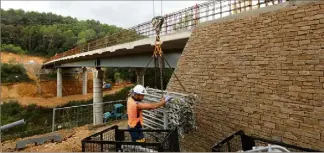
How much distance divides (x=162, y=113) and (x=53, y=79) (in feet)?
165

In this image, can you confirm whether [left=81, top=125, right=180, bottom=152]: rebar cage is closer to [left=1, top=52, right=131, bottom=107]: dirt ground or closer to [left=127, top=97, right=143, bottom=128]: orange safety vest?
[left=127, top=97, right=143, bottom=128]: orange safety vest

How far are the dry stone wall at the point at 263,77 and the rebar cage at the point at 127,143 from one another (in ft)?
7.95

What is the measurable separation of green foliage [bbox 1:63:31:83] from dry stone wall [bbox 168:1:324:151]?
4643cm

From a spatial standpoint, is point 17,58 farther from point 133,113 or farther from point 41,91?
point 133,113

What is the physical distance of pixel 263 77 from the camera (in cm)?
667

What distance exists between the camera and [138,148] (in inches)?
184

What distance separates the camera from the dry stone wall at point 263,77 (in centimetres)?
560

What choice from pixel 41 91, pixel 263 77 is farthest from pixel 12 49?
pixel 263 77

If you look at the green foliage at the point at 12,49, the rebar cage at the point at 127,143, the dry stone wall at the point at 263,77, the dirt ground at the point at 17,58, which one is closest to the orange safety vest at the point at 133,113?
the rebar cage at the point at 127,143

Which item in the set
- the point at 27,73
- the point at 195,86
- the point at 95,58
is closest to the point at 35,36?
the point at 27,73

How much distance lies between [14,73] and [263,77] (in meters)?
51.6

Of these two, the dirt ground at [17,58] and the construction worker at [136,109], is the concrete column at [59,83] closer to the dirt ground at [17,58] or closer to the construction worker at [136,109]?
the dirt ground at [17,58]

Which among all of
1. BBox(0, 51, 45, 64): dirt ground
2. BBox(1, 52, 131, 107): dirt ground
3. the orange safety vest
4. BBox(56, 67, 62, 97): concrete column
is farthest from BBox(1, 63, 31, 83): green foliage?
the orange safety vest

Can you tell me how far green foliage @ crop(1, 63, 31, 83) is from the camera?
48.4m
